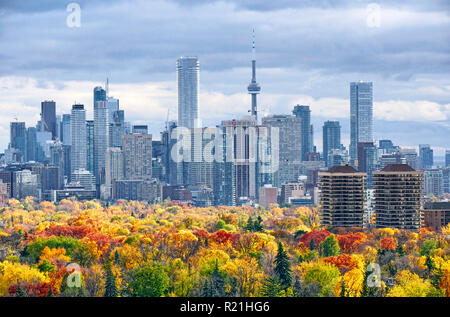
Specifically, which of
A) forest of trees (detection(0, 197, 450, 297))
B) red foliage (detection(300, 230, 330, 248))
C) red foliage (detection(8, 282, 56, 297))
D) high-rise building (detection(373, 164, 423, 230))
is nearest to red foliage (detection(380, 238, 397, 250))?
forest of trees (detection(0, 197, 450, 297))

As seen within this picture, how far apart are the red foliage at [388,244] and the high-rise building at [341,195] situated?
20.3 m

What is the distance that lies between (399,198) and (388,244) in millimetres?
25428

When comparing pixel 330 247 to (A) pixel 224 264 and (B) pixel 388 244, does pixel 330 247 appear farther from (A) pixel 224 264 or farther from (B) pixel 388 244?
(A) pixel 224 264

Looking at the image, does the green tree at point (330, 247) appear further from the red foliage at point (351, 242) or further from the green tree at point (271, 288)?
the green tree at point (271, 288)

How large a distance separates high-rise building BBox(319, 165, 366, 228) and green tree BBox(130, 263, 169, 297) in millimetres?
53393

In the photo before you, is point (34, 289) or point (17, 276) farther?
point (17, 276)

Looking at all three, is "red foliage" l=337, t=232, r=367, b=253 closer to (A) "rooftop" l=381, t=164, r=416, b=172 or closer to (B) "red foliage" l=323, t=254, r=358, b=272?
(B) "red foliage" l=323, t=254, r=358, b=272

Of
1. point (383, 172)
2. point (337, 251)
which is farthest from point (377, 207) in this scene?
point (337, 251)

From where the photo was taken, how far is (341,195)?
118 m

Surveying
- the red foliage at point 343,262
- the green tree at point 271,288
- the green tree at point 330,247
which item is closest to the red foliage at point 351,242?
the green tree at point 330,247

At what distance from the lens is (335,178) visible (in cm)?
11750

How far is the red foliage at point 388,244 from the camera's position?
293 feet

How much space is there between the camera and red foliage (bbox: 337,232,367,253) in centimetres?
8881

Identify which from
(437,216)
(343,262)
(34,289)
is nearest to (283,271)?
(343,262)
